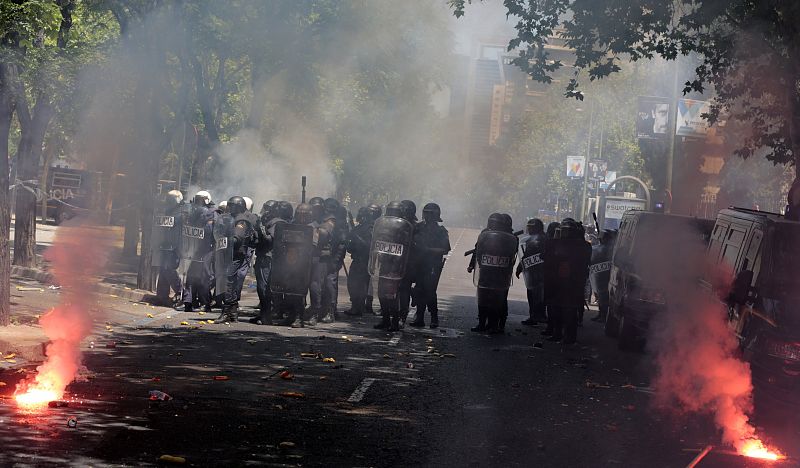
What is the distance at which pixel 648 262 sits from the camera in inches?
571

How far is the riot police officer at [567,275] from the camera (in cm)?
1555

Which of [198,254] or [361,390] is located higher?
[198,254]

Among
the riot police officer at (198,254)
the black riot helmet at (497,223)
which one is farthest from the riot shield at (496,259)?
the riot police officer at (198,254)

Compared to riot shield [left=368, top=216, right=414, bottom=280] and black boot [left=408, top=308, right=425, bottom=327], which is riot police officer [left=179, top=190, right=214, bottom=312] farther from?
black boot [left=408, top=308, right=425, bottom=327]

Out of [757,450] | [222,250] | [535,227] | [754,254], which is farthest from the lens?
[535,227]

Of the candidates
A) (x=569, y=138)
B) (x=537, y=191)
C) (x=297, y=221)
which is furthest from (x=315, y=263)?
(x=537, y=191)

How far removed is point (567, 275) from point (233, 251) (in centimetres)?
491

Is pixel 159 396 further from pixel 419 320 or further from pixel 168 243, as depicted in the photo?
pixel 168 243

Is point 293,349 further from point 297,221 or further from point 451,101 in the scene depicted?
point 451,101

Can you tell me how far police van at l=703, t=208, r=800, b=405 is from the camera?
9.23 meters

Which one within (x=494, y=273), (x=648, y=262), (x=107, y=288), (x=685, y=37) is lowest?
(x=107, y=288)

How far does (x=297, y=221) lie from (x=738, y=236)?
20.9ft

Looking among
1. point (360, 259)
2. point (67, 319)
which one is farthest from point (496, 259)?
point (67, 319)

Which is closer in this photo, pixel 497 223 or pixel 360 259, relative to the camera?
pixel 497 223
